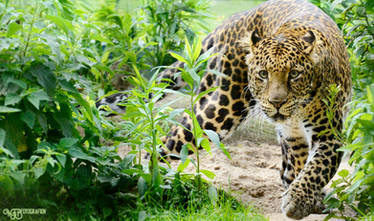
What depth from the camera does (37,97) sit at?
153 inches

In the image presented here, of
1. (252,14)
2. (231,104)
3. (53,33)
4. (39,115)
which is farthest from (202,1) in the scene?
(39,115)

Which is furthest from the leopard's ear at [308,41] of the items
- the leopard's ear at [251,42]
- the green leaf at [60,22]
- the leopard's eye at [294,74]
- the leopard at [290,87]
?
the green leaf at [60,22]

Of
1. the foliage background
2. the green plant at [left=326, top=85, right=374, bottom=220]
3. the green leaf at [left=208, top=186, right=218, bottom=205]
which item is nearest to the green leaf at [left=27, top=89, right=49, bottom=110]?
the foliage background

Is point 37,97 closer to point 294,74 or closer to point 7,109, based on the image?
point 7,109

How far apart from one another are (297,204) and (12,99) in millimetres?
2588

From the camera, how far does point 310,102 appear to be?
530 cm

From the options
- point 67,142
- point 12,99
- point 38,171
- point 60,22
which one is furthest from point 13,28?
point 38,171

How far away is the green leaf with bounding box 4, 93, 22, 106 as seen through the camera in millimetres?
3820

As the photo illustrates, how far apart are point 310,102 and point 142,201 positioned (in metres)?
1.83

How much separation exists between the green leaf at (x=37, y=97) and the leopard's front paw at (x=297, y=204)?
2.34m

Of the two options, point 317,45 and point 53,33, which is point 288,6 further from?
point 53,33

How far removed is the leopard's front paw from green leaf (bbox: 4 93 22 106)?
8.19 ft

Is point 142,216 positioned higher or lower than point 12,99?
lower

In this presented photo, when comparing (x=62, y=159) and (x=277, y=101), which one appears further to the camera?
(x=277, y=101)
